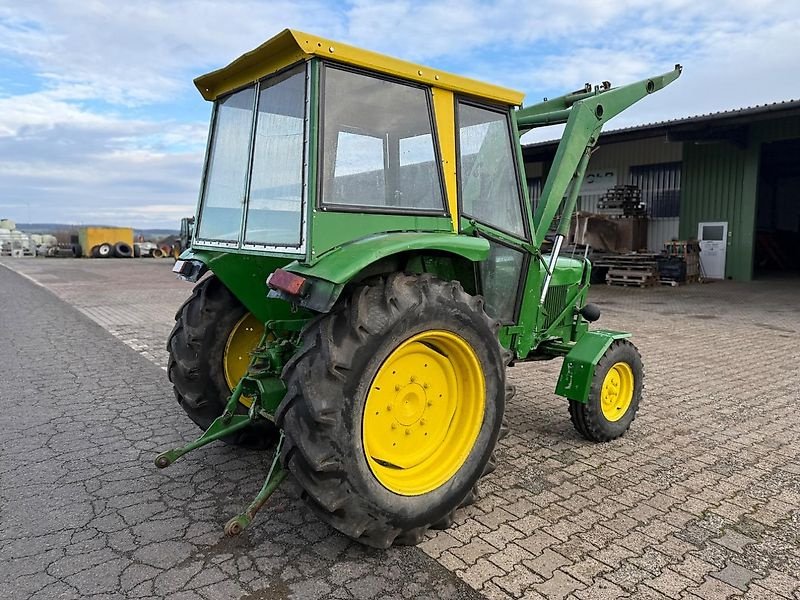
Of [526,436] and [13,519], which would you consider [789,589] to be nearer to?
[526,436]

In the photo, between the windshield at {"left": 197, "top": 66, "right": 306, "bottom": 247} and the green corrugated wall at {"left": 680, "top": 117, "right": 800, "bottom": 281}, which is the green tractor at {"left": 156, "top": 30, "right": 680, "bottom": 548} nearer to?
the windshield at {"left": 197, "top": 66, "right": 306, "bottom": 247}

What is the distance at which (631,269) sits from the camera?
1655 centimetres

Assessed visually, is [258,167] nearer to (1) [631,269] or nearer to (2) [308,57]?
(2) [308,57]

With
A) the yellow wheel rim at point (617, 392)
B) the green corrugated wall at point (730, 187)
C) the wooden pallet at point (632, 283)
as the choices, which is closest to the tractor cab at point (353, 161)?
the yellow wheel rim at point (617, 392)

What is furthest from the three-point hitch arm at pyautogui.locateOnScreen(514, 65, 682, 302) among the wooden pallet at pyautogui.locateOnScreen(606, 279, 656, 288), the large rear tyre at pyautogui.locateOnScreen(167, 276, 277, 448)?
the wooden pallet at pyautogui.locateOnScreen(606, 279, 656, 288)

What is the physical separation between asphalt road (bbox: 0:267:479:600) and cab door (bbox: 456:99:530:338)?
1.75 m

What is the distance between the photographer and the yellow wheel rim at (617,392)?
172 inches

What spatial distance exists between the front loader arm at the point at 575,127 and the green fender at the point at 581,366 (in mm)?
886

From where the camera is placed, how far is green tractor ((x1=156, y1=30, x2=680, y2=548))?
2611 millimetres

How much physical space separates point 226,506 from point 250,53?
2.45m

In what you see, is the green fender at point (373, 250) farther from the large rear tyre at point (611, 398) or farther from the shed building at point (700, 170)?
the shed building at point (700, 170)

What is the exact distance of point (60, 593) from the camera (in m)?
2.53

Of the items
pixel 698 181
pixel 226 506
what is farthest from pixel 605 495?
pixel 698 181

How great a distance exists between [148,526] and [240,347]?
130cm
